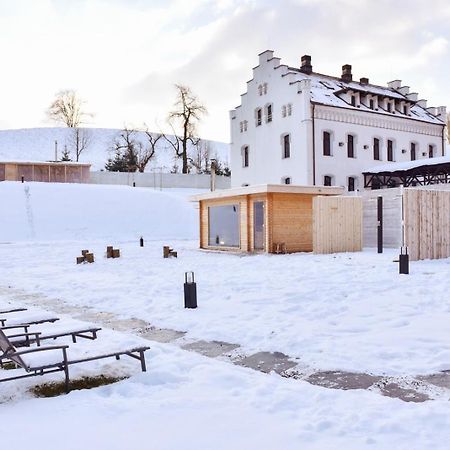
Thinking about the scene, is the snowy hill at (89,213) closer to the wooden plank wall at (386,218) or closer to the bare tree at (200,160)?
the wooden plank wall at (386,218)

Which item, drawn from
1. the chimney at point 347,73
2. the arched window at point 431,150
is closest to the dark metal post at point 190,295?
the chimney at point 347,73

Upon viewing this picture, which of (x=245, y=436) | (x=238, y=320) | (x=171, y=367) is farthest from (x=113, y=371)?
(x=238, y=320)

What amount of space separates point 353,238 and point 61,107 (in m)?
74.8

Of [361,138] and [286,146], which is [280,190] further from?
[361,138]

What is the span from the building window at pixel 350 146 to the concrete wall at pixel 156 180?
2714 centimetres

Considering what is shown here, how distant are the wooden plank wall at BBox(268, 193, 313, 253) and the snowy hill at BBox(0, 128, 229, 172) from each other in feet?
306

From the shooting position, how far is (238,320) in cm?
772

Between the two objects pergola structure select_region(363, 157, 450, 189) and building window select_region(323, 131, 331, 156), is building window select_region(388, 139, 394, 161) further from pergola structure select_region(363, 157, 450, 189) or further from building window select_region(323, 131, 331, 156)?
building window select_region(323, 131, 331, 156)

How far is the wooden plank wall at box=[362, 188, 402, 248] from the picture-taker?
70.1 feet

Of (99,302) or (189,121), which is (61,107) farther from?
(99,302)

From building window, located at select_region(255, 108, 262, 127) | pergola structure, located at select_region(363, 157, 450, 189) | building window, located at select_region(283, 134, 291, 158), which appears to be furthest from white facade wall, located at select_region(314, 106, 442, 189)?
building window, located at select_region(255, 108, 262, 127)

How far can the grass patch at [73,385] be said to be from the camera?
15.5 ft

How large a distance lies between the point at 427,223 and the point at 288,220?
677 centimetres

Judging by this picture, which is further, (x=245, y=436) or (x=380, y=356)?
(x=380, y=356)
